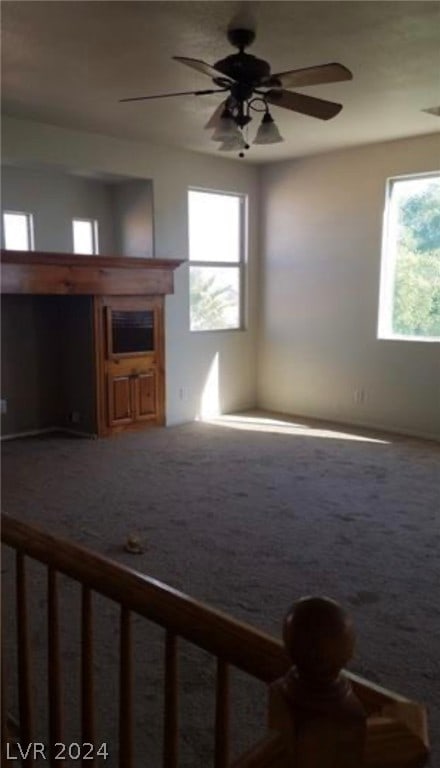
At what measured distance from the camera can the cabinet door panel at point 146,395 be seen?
6.47 metres

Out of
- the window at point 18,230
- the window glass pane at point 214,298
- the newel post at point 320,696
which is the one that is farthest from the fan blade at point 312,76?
the window glass pane at point 214,298

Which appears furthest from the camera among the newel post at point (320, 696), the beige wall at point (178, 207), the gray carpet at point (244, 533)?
the beige wall at point (178, 207)

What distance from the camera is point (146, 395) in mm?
Answer: 6547

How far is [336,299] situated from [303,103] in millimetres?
3529

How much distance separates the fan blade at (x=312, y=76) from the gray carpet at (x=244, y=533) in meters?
2.52

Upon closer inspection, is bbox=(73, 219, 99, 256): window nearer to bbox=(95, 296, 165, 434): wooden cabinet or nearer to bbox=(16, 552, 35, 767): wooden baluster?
bbox=(95, 296, 165, 434): wooden cabinet

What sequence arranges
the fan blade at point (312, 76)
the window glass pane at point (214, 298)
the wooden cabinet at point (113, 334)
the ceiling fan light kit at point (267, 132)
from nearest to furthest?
the fan blade at point (312, 76) < the ceiling fan light kit at point (267, 132) < the wooden cabinet at point (113, 334) < the window glass pane at point (214, 298)

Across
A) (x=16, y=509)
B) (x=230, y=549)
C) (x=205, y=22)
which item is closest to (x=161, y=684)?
(x=230, y=549)

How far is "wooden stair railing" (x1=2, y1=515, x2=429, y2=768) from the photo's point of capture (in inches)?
24.9

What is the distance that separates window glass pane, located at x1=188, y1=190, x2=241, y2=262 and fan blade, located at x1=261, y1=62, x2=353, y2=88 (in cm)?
373

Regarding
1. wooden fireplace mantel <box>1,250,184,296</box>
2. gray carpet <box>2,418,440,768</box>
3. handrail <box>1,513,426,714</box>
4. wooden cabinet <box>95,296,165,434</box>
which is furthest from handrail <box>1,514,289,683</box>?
wooden cabinet <box>95,296,165,434</box>

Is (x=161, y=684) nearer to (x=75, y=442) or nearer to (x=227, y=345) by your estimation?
(x=75, y=442)

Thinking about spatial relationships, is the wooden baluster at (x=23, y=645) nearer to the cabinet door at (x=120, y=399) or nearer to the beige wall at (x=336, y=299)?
the cabinet door at (x=120, y=399)

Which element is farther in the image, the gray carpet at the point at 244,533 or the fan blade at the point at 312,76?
the fan blade at the point at 312,76
